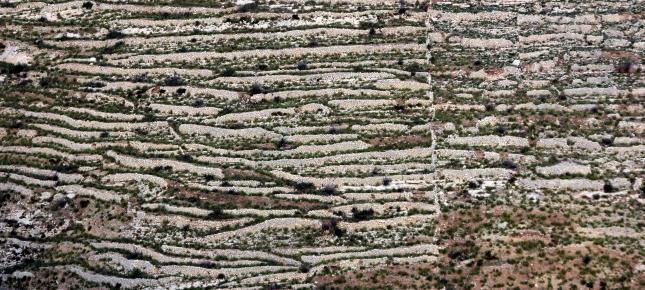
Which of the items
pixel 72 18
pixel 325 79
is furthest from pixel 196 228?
pixel 72 18

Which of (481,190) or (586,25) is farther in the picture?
(586,25)

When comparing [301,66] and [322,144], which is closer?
[322,144]

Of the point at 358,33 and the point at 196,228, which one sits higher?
the point at 358,33

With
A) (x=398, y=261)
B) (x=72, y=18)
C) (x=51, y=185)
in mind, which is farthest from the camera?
(x=72, y=18)

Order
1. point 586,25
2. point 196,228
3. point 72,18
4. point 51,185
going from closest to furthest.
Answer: point 196,228, point 51,185, point 586,25, point 72,18

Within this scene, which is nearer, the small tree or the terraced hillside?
the terraced hillside

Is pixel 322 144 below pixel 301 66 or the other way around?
below

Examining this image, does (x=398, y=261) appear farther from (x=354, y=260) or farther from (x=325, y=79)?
(x=325, y=79)

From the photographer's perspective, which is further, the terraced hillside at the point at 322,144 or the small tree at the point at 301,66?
the small tree at the point at 301,66
